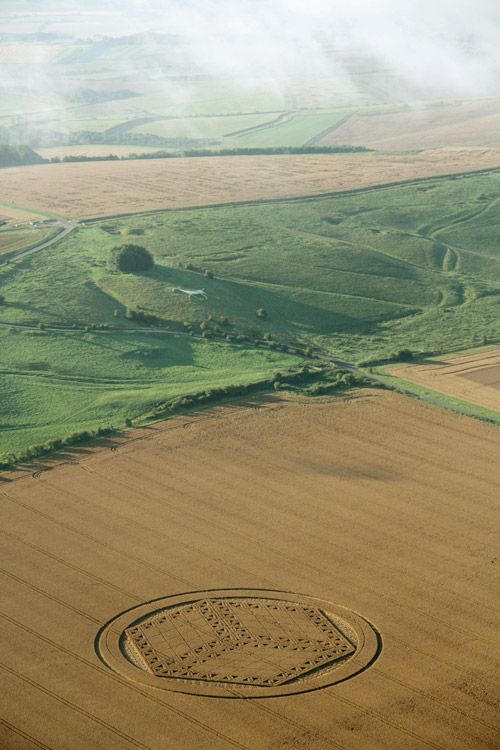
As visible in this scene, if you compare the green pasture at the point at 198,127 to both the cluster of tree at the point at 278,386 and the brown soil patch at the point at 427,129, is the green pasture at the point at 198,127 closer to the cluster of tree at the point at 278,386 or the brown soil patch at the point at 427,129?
the brown soil patch at the point at 427,129

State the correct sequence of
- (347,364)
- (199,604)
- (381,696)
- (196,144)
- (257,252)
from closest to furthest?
(381,696)
(199,604)
(347,364)
(257,252)
(196,144)

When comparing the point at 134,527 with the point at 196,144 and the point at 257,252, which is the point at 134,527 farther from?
the point at 196,144

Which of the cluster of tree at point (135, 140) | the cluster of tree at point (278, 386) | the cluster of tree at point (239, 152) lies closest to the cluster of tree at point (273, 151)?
the cluster of tree at point (239, 152)

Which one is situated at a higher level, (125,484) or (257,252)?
(257,252)

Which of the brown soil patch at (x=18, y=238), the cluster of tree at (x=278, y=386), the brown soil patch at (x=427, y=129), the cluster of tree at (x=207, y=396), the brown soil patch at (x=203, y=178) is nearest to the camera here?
the cluster of tree at (x=207, y=396)

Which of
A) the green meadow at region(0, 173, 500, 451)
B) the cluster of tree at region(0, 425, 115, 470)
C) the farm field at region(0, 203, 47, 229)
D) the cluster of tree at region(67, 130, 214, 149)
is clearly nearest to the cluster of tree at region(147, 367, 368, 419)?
the green meadow at region(0, 173, 500, 451)

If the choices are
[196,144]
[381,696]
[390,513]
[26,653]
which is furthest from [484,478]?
[196,144]
